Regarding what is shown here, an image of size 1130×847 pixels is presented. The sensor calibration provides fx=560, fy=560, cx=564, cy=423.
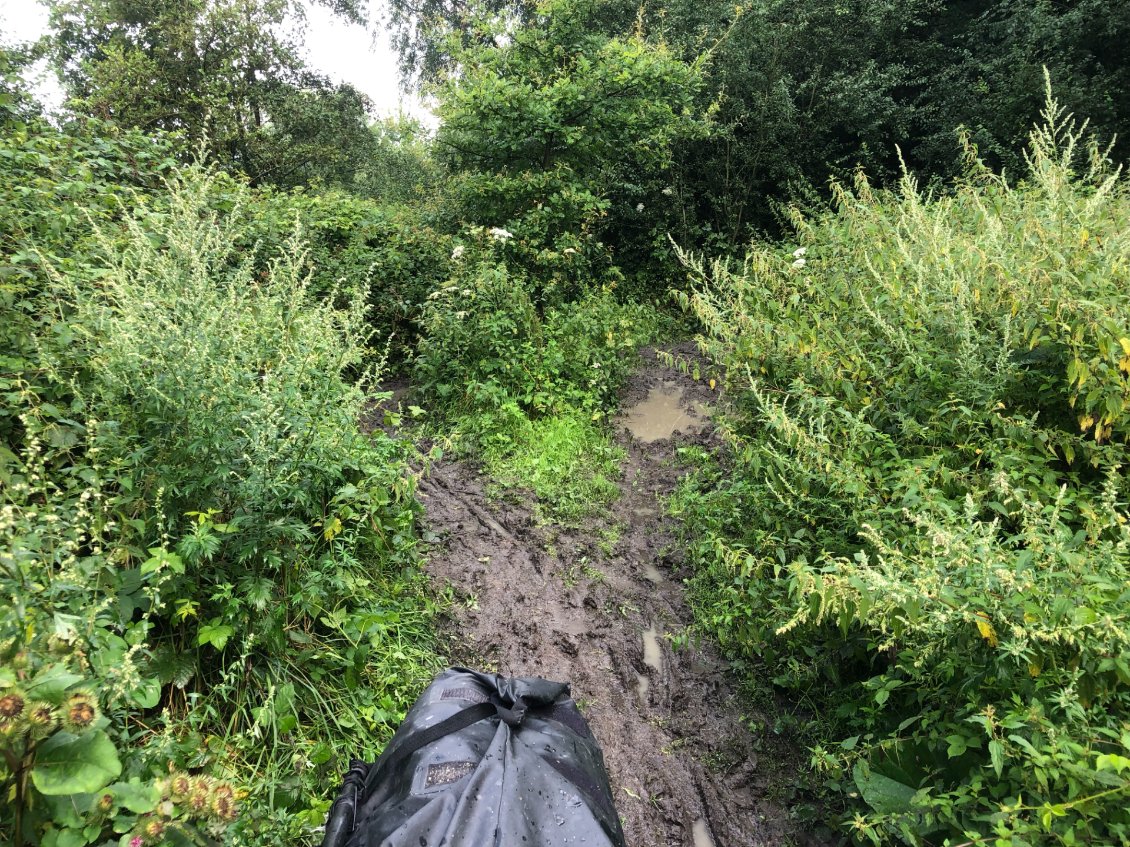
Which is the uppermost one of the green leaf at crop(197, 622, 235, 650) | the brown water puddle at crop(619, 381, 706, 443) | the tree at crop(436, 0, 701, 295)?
the tree at crop(436, 0, 701, 295)

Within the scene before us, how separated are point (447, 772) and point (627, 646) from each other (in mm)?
1783

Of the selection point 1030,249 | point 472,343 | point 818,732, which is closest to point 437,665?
point 818,732

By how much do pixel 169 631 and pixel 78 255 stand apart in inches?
86.3

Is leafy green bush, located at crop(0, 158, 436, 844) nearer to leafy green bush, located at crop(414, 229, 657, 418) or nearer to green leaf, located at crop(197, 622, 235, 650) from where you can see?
green leaf, located at crop(197, 622, 235, 650)

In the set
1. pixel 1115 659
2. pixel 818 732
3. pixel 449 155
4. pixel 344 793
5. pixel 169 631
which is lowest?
pixel 818 732

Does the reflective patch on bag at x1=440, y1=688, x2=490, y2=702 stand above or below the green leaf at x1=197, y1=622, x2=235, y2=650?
below

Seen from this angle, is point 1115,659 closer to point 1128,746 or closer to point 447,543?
point 1128,746

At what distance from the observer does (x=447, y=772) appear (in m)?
1.67

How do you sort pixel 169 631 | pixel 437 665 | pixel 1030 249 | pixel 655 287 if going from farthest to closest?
pixel 655 287, pixel 1030 249, pixel 437 665, pixel 169 631

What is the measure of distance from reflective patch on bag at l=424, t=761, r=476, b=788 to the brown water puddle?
409cm

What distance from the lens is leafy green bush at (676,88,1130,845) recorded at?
158 cm

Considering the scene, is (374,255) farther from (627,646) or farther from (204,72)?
(204,72)

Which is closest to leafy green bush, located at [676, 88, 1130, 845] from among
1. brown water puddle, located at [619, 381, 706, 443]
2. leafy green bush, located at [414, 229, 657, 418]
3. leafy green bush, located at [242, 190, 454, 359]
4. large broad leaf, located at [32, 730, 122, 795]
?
brown water puddle, located at [619, 381, 706, 443]

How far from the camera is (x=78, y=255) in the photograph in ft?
9.91
